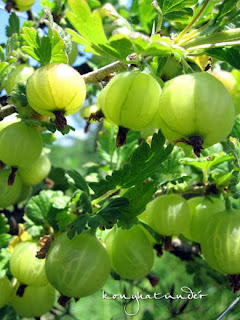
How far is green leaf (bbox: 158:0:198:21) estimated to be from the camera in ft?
2.36

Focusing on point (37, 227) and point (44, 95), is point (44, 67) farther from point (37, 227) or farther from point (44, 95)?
point (37, 227)

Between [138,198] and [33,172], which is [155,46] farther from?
[33,172]

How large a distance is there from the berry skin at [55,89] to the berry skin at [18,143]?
137 mm

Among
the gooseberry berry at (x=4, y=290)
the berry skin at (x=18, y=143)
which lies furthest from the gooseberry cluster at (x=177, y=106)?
the gooseberry berry at (x=4, y=290)

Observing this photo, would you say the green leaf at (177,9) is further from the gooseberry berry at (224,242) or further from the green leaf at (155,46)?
the gooseberry berry at (224,242)

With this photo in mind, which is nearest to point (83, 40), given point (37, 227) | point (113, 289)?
point (37, 227)

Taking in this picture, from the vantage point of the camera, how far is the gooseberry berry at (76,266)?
713 mm

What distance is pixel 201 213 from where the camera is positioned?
91cm

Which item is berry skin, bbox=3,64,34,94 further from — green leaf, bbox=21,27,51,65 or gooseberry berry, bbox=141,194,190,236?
gooseberry berry, bbox=141,194,190,236

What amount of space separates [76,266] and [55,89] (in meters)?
0.32

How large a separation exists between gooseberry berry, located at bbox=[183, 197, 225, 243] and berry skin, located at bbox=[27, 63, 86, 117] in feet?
1.33

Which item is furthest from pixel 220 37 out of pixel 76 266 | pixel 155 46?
pixel 76 266

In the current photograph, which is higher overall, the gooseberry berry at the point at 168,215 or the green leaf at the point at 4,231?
the gooseberry berry at the point at 168,215

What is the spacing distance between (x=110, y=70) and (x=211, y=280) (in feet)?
3.34
